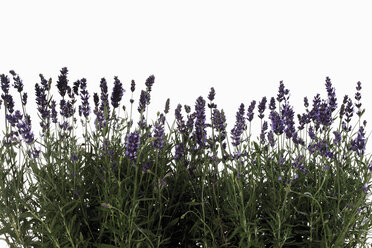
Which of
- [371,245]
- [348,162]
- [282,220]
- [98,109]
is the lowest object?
[371,245]

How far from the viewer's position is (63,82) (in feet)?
5.78

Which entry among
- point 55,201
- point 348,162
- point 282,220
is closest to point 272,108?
point 348,162

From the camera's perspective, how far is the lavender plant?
169 cm

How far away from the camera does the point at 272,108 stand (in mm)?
2029

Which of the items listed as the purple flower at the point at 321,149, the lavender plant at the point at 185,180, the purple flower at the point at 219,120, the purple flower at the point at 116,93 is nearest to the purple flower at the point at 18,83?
the lavender plant at the point at 185,180

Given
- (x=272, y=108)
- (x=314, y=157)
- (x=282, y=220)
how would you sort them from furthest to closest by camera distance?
(x=272, y=108) < (x=314, y=157) < (x=282, y=220)

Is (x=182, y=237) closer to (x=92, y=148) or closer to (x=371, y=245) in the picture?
(x=92, y=148)

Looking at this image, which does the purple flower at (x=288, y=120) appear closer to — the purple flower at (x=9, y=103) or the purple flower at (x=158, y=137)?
the purple flower at (x=158, y=137)

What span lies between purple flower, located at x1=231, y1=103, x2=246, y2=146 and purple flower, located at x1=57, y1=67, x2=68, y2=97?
0.77m

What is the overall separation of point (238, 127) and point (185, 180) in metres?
0.37

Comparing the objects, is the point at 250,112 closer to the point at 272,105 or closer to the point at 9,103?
the point at 272,105

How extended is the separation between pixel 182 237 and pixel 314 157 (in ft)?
2.43

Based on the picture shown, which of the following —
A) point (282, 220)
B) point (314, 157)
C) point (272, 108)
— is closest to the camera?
point (282, 220)

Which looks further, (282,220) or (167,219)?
(167,219)
